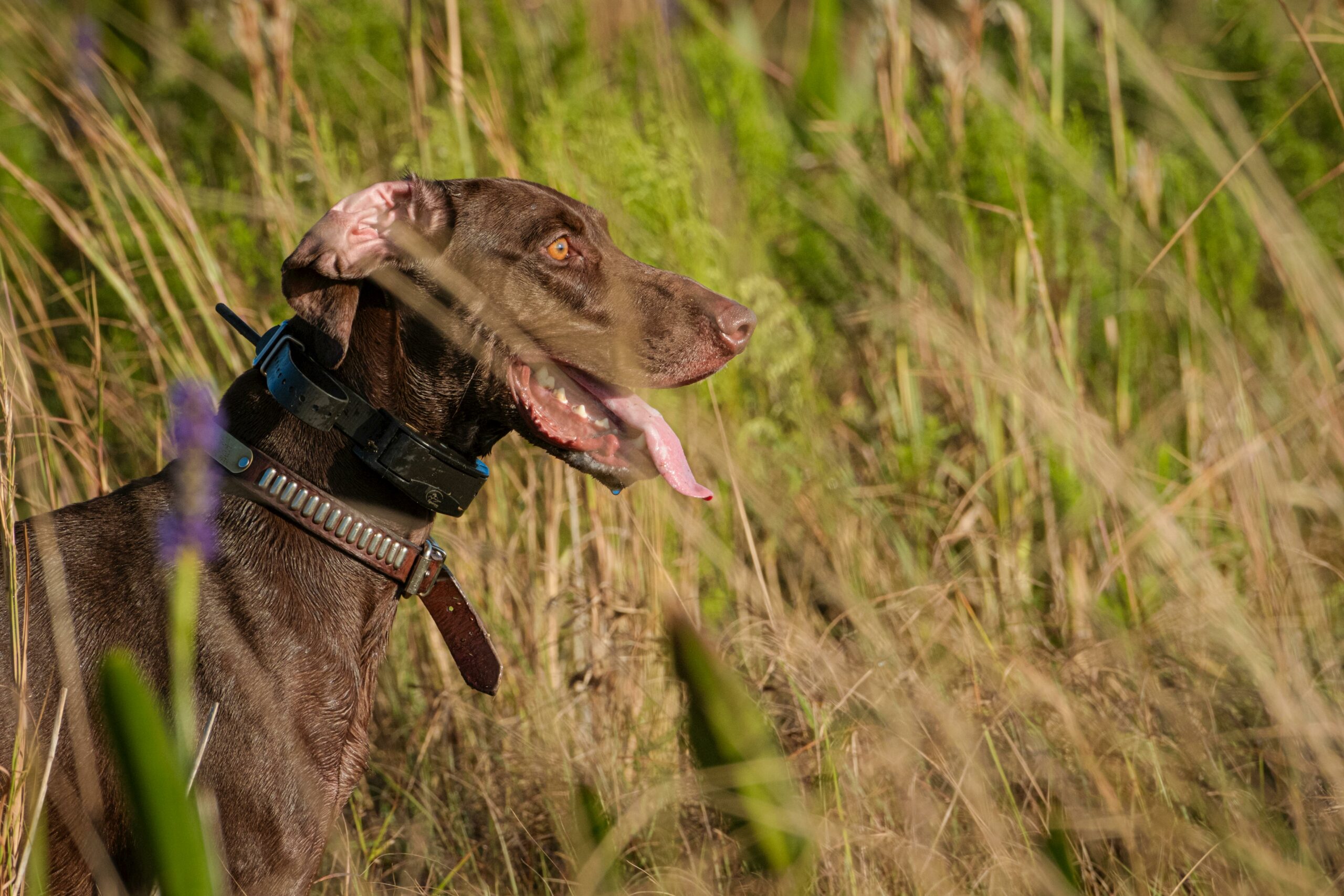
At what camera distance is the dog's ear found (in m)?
1.99

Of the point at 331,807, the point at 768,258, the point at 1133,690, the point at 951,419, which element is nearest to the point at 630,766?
the point at 331,807

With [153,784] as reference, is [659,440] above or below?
below

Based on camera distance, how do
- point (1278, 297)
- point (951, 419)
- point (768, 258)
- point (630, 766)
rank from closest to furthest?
point (630, 766)
point (951, 419)
point (768, 258)
point (1278, 297)

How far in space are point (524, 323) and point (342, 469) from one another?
18.7 inches

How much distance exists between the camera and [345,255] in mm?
2041

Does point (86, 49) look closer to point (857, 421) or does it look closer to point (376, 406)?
point (376, 406)

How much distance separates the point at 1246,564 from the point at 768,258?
1858 millimetres

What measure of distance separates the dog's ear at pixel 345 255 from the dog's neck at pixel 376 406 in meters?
0.08

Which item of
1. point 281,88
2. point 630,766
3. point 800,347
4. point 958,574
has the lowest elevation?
point 630,766

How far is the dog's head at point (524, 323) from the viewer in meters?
2.16

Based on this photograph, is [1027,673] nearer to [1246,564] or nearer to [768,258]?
[1246,564]

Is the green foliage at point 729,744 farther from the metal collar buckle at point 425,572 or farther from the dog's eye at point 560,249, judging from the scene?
the dog's eye at point 560,249

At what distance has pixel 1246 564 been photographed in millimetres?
2934

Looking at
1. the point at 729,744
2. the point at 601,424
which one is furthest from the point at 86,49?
the point at 729,744
